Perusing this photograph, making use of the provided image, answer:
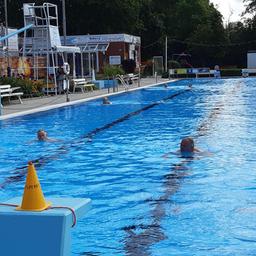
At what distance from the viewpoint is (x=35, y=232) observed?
288 centimetres

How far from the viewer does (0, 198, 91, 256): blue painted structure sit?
284 cm

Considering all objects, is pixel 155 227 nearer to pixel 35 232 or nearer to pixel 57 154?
pixel 35 232

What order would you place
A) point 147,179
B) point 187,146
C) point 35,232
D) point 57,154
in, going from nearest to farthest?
point 35,232
point 147,179
point 187,146
point 57,154

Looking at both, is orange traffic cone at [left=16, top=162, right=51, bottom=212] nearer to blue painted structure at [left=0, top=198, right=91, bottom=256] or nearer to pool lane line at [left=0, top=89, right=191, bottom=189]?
blue painted structure at [left=0, top=198, right=91, bottom=256]

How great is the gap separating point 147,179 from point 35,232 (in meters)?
4.61

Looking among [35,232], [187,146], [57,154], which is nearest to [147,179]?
[187,146]

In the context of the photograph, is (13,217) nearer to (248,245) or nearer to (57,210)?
(57,210)

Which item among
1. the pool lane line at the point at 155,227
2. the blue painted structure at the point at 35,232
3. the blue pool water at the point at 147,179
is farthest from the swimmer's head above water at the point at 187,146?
the blue painted structure at the point at 35,232

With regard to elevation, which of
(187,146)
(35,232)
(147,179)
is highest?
(35,232)

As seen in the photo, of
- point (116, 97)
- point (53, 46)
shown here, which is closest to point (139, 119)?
point (116, 97)

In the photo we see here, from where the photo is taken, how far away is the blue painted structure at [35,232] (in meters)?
2.84

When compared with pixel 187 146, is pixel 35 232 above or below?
above

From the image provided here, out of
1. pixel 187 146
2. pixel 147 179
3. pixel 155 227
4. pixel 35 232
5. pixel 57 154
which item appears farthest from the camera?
pixel 57 154

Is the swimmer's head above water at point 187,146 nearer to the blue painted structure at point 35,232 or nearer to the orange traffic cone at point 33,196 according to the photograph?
the blue painted structure at point 35,232
